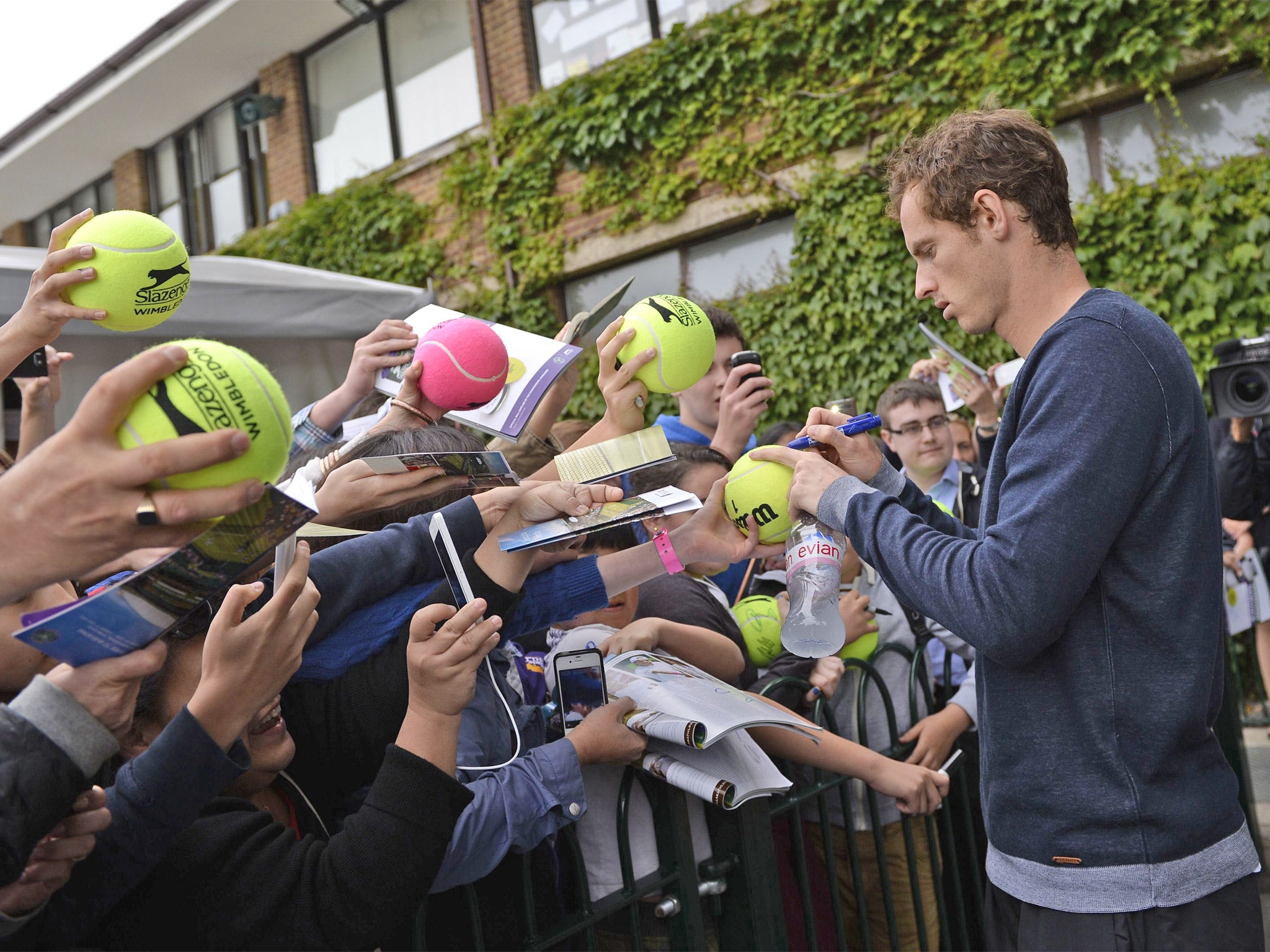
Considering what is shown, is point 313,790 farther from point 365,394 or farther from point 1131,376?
point 1131,376

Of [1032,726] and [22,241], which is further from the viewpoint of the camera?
[22,241]

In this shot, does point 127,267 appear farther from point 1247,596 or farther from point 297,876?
point 1247,596

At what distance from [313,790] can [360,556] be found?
0.42 metres

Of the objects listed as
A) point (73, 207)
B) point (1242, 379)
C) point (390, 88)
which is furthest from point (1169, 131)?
point (73, 207)

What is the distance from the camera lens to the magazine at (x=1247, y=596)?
475 centimetres

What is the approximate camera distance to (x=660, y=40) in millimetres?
7766

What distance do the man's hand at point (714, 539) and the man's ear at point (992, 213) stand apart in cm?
72

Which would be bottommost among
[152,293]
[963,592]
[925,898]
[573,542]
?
[925,898]

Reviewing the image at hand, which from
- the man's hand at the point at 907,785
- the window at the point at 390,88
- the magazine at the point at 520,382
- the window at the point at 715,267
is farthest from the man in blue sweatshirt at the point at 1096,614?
the window at the point at 390,88

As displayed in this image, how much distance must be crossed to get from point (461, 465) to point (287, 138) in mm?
10936

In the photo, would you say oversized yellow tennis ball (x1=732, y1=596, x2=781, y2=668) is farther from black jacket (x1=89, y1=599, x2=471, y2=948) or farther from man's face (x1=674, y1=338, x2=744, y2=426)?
black jacket (x1=89, y1=599, x2=471, y2=948)

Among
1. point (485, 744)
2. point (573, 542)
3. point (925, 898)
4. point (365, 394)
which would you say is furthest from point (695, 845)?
point (365, 394)

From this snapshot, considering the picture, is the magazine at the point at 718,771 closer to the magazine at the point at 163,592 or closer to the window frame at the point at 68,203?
the magazine at the point at 163,592

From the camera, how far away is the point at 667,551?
1.97 metres
